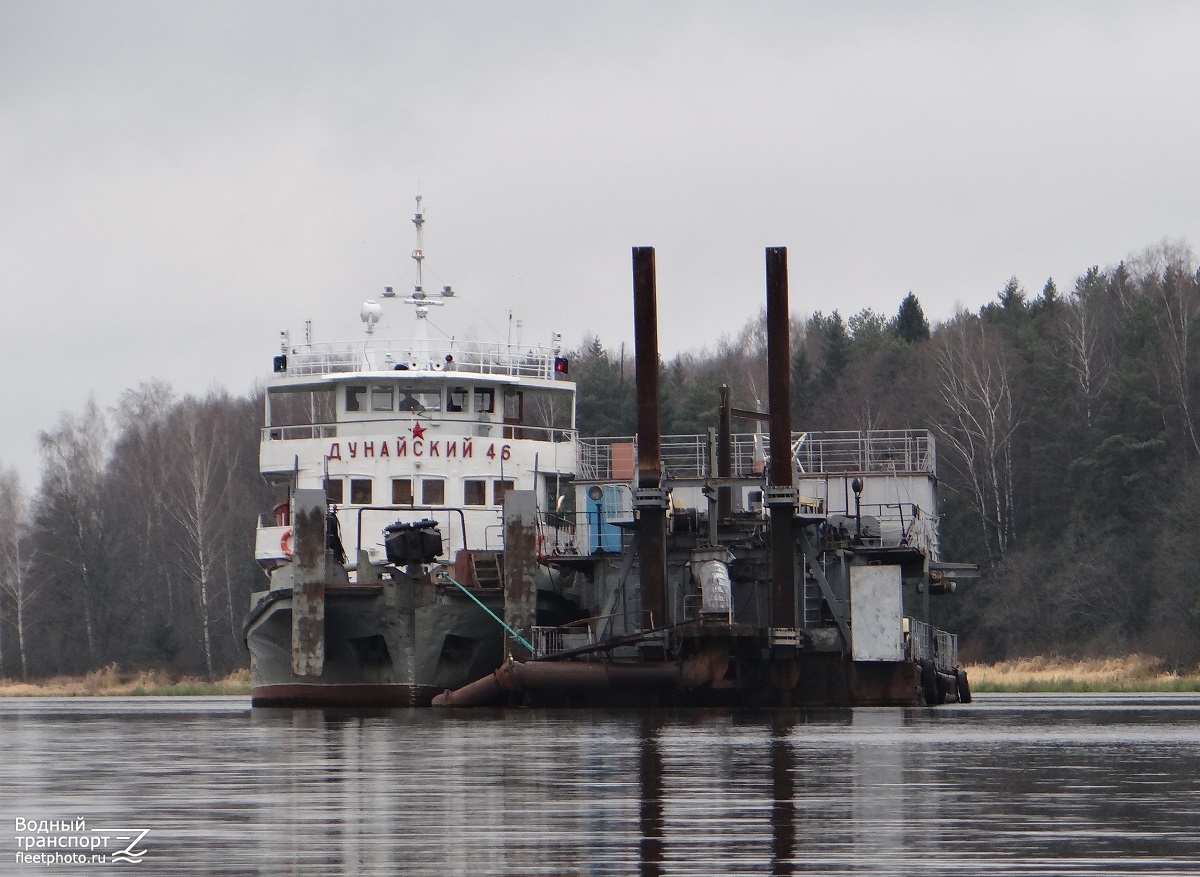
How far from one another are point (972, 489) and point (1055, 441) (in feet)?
11.9

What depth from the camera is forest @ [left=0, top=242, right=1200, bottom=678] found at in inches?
2857

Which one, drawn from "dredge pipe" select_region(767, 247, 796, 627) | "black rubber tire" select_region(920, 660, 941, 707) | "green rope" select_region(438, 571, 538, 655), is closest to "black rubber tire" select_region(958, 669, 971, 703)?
"black rubber tire" select_region(920, 660, 941, 707)

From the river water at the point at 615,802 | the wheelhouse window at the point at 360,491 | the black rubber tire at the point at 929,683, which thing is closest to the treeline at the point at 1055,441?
the black rubber tire at the point at 929,683

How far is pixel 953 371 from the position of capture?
264 ft

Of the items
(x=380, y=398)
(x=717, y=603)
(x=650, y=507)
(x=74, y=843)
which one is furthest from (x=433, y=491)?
(x=74, y=843)

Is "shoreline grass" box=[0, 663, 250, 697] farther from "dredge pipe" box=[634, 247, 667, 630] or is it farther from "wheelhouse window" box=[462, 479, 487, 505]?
"dredge pipe" box=[634, 247, 667, 630]

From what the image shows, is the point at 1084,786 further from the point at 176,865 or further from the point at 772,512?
the point at 772,512

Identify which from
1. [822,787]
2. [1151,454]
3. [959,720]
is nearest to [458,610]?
[959,720]

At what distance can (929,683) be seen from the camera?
38719mm

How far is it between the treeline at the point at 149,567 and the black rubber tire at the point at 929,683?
142 ft

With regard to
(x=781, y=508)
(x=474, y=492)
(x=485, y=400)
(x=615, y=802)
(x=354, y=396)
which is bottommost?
(x=615, y=802)

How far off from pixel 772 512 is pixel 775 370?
90.5 inches

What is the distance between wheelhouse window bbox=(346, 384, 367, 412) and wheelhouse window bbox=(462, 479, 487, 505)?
3.03m

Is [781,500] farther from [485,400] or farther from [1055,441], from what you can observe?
[1055,441]
